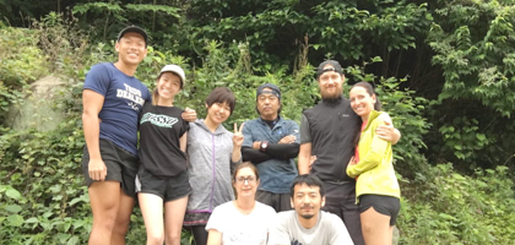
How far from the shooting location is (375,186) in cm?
299

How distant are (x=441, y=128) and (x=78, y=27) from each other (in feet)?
23.8

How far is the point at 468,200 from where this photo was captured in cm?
643

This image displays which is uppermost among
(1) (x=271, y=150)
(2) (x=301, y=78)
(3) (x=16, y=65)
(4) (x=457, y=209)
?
(3) (x=16, y=65)

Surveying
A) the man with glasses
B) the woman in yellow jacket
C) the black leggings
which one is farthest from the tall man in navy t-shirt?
the woman in yellow jacket

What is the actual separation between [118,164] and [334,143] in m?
1.74

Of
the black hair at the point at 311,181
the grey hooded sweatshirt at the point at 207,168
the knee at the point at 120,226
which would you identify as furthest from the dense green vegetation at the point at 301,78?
the black hair at the point at 311,181

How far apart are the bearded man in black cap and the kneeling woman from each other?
19.8 inches

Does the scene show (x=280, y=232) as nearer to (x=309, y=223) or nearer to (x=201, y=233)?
(x=309, y=223)

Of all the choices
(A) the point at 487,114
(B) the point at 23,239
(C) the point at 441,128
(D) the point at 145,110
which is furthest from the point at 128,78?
(A) the point at 487,114

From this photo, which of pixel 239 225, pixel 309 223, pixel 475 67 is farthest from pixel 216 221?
pixel 475 67

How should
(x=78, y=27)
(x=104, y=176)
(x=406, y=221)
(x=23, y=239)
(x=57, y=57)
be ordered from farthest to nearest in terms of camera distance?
(x=78, y=27)
(x=57, y=57)
(x=406, y=221)
(x=23, y=239)
(x=104, y=176)

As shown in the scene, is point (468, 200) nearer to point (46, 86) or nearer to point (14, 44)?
point (46, 86)

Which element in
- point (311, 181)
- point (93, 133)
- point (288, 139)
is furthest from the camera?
point (288, 139)

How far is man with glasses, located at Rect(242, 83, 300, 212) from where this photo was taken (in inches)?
139
